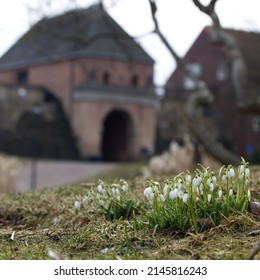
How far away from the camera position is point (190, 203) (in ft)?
8.49

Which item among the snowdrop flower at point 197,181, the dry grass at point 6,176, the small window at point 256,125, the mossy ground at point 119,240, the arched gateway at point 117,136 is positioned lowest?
the arched gateway at point 117,136

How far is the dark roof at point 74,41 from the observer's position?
46.1ft

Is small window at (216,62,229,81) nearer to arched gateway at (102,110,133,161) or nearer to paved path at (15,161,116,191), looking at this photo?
arched gateway at (102,110,133,161)

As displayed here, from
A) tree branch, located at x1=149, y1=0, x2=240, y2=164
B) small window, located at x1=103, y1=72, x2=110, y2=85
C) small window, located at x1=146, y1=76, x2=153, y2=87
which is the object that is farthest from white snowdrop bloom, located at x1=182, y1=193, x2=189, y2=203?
small window, located at x1=146, y1=76, x2=153, y2=87

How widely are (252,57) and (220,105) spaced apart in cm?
953

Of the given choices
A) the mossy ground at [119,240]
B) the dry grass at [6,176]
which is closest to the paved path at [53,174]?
the dry grass at [6,176]

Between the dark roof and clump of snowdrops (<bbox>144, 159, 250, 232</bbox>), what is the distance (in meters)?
10.4

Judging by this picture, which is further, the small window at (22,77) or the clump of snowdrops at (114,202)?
the small window at (22,77)

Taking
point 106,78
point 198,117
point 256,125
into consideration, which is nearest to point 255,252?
point 198,117

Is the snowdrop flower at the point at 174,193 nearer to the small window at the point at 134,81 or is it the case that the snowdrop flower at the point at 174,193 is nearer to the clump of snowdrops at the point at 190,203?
the clump of snowdrops at the point at 190,203

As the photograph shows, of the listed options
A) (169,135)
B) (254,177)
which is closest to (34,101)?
(169,135)

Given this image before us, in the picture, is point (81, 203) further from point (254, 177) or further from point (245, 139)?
point (245, 139)

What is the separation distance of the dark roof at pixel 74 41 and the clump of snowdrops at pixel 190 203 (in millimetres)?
10415
